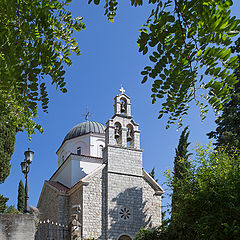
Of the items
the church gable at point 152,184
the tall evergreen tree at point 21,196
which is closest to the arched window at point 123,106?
the church gable at point 152,184

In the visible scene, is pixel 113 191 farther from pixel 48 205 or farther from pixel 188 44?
pixel 188 44

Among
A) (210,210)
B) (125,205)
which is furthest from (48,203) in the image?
(210,210)

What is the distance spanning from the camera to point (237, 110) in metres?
19.7

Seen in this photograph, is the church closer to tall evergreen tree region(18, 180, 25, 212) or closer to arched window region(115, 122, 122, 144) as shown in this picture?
arched window region(115, 122, 122, 144)

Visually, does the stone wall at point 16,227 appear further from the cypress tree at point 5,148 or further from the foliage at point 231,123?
the foliage at point 231,123

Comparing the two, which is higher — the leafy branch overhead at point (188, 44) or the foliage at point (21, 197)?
the foliage at point (21, 197)

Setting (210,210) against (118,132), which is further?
(118,132)

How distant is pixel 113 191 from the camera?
19094 millimetres

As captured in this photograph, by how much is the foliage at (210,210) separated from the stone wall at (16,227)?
4328mm

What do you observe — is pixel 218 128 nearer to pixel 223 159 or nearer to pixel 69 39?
pixel 223 159

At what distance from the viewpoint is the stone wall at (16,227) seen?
8198 mm

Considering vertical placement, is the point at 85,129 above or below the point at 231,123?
above

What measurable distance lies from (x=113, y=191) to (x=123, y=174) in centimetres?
120

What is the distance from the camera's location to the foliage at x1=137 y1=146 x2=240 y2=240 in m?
9.16
